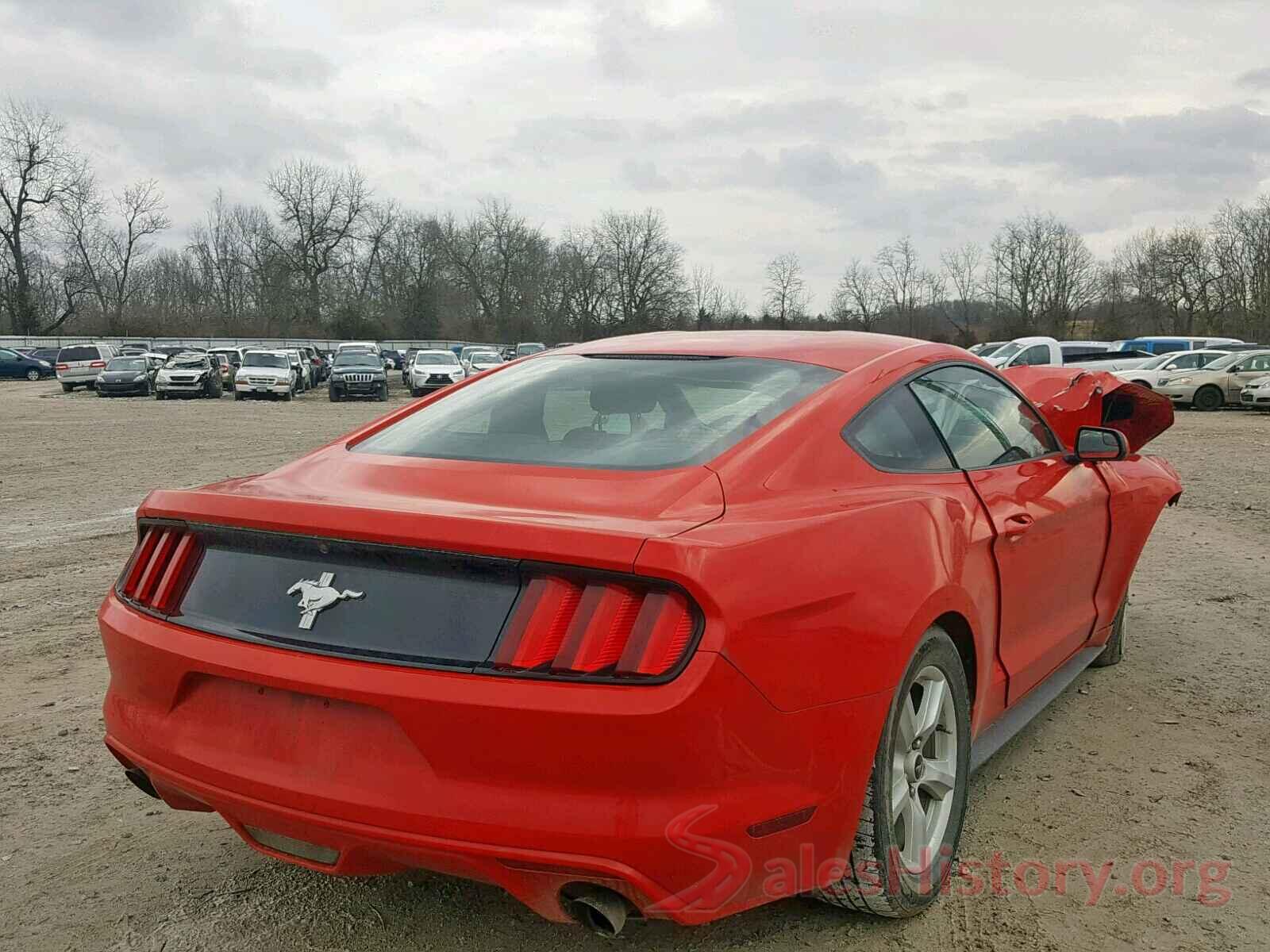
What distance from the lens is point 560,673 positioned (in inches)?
78.7

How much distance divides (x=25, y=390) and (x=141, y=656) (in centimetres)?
4431

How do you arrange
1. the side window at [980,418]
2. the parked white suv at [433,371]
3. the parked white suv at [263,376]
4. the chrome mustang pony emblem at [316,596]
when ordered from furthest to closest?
the parked white suv at [433,371] → the parked white suv at [263,376] → the side window at [980,418] → the chrome mustang pony emblem at [316,596]

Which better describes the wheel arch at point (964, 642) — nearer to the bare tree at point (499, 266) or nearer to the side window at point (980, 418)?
the side window at point (980, 418)

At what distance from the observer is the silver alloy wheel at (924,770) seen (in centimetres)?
254

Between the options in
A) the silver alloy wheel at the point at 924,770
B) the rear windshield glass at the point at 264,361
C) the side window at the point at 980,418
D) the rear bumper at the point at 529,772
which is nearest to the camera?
the rear bumper at the point at 529,772

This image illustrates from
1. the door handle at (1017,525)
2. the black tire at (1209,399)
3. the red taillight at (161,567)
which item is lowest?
the black tire at (1209,399)

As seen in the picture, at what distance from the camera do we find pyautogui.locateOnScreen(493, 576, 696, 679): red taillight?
6.53ft

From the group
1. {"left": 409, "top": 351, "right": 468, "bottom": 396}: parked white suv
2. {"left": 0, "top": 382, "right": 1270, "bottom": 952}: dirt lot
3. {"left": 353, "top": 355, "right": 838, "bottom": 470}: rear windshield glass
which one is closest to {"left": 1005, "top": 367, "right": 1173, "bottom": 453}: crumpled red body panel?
{"left": 0, "top": 382, "right": 1270, "bottom": 952}: dirt lot

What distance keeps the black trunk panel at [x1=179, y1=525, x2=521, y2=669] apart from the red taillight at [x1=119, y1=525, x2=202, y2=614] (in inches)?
3.5

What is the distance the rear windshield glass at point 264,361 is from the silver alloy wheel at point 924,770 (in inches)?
1356

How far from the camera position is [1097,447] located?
3.81 m

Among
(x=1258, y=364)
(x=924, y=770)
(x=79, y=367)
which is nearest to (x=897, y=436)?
(x=924, y=770)

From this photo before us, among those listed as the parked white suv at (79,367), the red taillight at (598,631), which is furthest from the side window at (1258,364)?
the parked white suv at (79,367)

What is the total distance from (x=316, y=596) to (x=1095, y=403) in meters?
4.19
